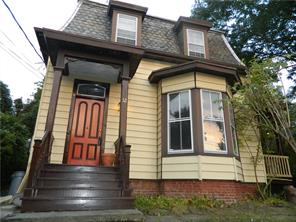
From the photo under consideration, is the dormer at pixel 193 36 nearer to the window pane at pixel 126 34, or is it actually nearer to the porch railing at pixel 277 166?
the window pane at pixel 126 34

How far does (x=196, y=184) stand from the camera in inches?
226

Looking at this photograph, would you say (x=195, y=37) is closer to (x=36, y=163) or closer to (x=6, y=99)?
(x=36, y=163)

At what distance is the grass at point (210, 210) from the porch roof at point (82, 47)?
3.86m

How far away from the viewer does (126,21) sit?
8242 mm

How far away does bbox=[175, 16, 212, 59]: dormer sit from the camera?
28.5 feet

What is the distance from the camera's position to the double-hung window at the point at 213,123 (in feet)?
20.3

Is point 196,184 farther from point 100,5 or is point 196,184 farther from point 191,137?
point 100,5

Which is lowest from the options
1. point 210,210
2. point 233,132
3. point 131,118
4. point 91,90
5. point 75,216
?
point 210,210

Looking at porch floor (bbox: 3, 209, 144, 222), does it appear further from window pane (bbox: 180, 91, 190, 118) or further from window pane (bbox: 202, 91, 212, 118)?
window pane (bbox: 202, 91, 212, 118)

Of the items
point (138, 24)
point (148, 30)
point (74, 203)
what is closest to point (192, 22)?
point (148, 30)

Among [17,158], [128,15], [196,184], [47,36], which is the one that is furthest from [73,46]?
[17,158]

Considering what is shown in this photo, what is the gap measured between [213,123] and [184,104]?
3.39ft

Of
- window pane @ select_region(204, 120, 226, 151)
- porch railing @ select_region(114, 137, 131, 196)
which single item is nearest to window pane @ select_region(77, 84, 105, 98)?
porch railing @ select_region(114, 137, 131, 196)

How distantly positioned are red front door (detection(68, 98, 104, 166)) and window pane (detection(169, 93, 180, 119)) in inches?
88.7
